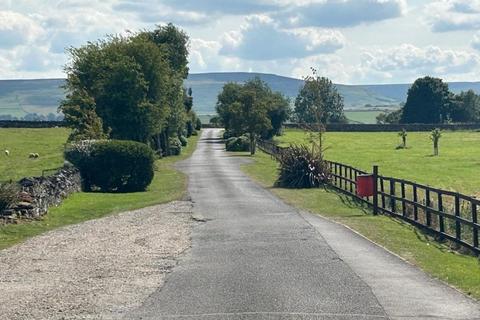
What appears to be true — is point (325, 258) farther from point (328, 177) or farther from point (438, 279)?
point (328, 177)

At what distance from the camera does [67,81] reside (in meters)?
61.2

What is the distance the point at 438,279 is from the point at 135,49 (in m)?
48.5

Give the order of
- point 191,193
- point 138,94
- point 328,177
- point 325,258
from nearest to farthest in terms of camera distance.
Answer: point 325,258 → point 191,193 → point 328,177 → point 138,94

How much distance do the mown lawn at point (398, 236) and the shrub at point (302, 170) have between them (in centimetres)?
141

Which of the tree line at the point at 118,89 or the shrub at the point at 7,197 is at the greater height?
the tree line at the point at 118,89

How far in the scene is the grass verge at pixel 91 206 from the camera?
2289cm

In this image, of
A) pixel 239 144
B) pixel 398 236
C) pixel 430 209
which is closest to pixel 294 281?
pixel 398 236

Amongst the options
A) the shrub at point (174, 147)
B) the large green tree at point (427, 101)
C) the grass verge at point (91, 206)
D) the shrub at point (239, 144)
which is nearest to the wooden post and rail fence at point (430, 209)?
the grass verge at point (91, 206)

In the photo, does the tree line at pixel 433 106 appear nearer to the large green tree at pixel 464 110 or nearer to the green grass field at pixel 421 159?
the large green tree at pixel 464 110

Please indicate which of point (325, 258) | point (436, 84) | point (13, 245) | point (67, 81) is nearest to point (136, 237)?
point (13, 245)

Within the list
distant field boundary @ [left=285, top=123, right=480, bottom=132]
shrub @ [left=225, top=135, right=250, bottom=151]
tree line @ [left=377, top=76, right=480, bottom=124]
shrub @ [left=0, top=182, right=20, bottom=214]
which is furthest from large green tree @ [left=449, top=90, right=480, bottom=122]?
shrub @ [left=0, top=182, right=20, bottom=214]

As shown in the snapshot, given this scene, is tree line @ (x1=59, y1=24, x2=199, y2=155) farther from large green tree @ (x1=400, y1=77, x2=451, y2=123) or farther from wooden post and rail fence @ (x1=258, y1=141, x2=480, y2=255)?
large green tree @ (x1=400, y1=77, x2=451, y2=123)

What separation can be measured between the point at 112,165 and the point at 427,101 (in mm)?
126373

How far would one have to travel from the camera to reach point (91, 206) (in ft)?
101
